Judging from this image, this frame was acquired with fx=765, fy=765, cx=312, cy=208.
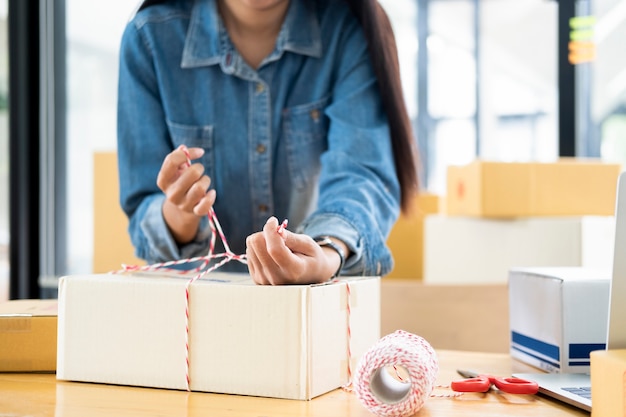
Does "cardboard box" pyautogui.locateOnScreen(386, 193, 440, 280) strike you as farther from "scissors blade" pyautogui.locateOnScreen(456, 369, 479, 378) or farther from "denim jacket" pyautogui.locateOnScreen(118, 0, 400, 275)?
"scissors blade" pyautogui.locateOnScreen(456, 369, 479, 378)

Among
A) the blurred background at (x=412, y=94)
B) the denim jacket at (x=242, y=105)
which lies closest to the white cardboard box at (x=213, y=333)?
the denim jacket at (x=242, y=105)

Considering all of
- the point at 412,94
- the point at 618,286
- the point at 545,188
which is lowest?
the point at 618,286

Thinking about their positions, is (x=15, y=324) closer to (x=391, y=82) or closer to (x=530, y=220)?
(x=391, y=82)

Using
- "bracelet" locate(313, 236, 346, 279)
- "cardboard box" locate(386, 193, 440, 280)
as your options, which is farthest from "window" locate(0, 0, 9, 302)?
"bracelet" locate(313, 236, 346, 279)

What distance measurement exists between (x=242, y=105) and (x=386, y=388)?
2.03ft

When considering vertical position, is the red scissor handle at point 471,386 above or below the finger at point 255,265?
below

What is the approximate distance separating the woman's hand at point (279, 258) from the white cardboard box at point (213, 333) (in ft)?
0.07

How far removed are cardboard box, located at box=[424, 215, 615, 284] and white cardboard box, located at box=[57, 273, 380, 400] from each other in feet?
3.97

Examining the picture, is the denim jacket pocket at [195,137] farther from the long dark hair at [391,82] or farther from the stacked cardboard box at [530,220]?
the stacked cardboard box at [530,220]

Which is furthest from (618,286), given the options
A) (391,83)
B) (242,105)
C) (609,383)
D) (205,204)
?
(242,105)

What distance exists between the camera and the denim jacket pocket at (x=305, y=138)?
1161 millimetres

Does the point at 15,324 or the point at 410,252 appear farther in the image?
the point at 410,252

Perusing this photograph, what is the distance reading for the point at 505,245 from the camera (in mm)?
1937

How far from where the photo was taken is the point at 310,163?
1.17m
